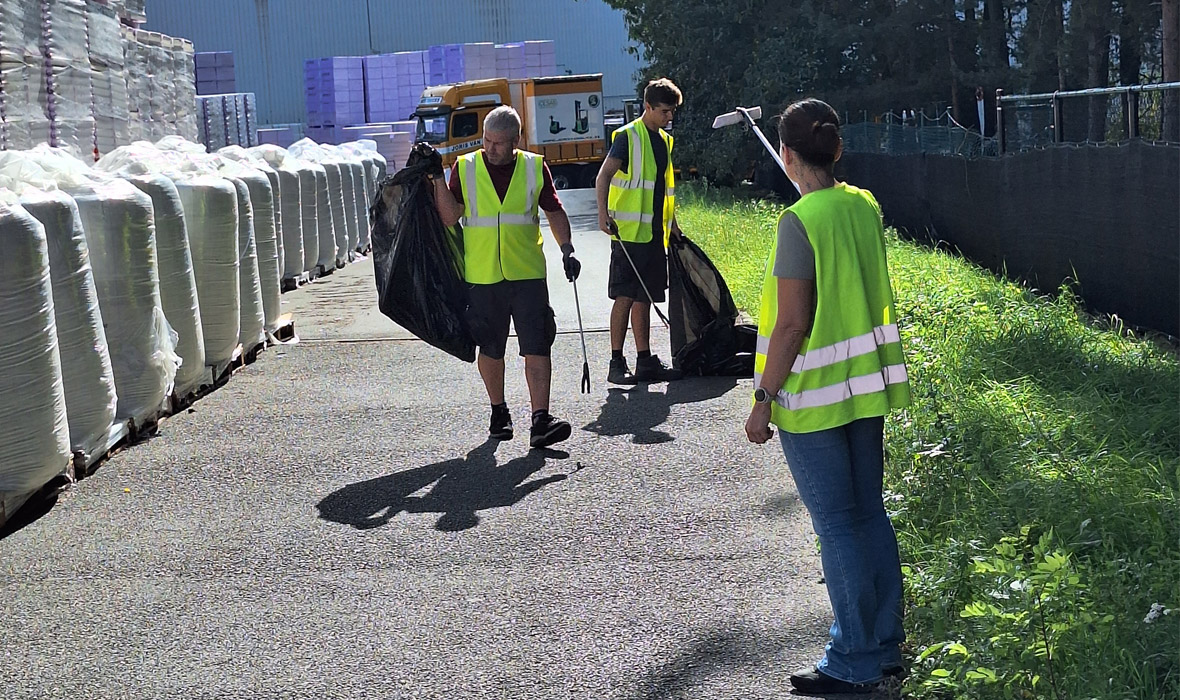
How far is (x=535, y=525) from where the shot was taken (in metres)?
6.39

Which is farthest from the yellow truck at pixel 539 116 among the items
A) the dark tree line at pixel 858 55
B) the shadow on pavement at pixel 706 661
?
the shadow on pavement at pixel 706 661

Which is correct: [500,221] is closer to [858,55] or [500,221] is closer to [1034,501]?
[1034,501]

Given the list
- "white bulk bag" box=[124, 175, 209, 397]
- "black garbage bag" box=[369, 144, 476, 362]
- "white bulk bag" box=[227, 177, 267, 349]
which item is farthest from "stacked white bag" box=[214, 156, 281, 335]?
"black garbage bag" box=[369, 144, 476, 362]

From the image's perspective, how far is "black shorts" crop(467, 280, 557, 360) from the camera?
308 inches

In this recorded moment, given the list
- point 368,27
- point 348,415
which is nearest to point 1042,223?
point 348,415

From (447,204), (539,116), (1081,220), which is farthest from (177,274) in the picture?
(539,116)

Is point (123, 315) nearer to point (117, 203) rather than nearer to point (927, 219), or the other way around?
point (117, 203)

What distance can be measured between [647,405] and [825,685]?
4654mm

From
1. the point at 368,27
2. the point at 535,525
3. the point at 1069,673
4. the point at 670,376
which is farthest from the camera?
the point at 368,27

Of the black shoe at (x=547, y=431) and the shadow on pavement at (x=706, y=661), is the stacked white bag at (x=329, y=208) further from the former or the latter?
the shadow on pavement at (x=706, y=661)

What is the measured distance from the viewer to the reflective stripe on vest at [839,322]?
4156 millimetres

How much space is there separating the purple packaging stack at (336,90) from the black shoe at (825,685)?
120 ft

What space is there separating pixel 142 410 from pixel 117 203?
1.20m

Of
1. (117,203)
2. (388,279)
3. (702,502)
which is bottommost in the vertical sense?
(702,502)
